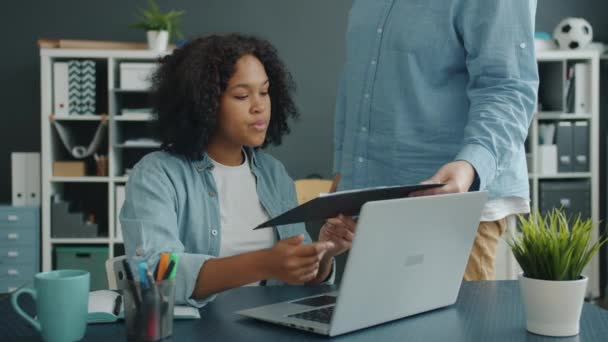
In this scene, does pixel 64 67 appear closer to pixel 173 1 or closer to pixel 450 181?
pixel 173 1

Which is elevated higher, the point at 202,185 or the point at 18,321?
the point at 202,185

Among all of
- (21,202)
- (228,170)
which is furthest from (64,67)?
(228,170)

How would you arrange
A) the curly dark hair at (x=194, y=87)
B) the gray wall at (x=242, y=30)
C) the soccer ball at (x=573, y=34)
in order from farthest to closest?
the gray wall at (x=242, y=30), the soccer ball at (x=573, y=34), the curly dark hair at (x=194, y=87)

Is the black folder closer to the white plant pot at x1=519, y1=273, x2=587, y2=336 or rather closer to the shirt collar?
the white plant pot at x1=519, y1=273, x2=587, y2=336

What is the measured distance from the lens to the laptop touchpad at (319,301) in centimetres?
116

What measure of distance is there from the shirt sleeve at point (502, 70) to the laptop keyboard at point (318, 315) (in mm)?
443

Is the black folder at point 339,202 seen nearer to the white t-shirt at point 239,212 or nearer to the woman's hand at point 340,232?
the woman's hand at point 340,232

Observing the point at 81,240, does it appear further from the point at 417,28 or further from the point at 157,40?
the point at 417,28

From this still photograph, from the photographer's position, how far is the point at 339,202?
38.8 inches

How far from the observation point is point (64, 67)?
386cm

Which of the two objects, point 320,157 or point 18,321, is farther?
point 320,157

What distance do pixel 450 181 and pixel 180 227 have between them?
0.53 m

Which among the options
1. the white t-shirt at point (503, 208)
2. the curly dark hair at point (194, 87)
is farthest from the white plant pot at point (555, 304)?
the curly dark hair at point (194, 87)

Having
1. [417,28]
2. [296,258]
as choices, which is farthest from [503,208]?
[296,258]
